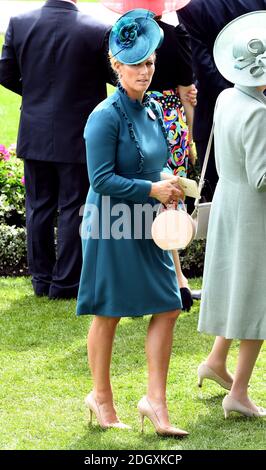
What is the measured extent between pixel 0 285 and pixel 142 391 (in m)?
2.55

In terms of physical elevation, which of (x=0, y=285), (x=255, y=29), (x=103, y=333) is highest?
(x=255, y=29)

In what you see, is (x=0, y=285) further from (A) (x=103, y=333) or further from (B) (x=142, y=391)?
(A) (x=103, y=333)

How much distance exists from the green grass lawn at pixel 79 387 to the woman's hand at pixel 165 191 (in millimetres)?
1119

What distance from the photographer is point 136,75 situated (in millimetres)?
5457

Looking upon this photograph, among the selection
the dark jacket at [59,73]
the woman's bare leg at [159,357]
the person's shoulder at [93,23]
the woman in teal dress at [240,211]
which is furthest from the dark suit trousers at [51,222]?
the woman's bare leg at [159,357]

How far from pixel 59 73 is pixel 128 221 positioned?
2685 millimetres

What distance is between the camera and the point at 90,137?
5.44 meters

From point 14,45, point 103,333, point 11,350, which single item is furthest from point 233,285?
point 14,45

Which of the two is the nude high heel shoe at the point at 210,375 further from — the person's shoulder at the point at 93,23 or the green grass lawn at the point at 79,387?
the person's shoulder at the point at 93,23

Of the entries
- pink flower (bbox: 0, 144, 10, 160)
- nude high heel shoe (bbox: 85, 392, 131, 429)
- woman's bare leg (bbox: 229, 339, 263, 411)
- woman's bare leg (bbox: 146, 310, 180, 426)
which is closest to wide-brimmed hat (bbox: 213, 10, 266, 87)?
woman's bare leg (bbox: 146, 310, 180, 426)

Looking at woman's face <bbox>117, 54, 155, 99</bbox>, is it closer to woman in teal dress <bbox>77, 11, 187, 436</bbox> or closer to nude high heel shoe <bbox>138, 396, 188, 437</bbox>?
woman in teal dress <bbox>77, 11, 187, 436</bbox>

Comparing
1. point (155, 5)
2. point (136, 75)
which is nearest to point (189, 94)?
point (155, 5)

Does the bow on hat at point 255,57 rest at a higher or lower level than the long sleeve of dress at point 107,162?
higher

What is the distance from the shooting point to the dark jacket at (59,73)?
25.9ft
